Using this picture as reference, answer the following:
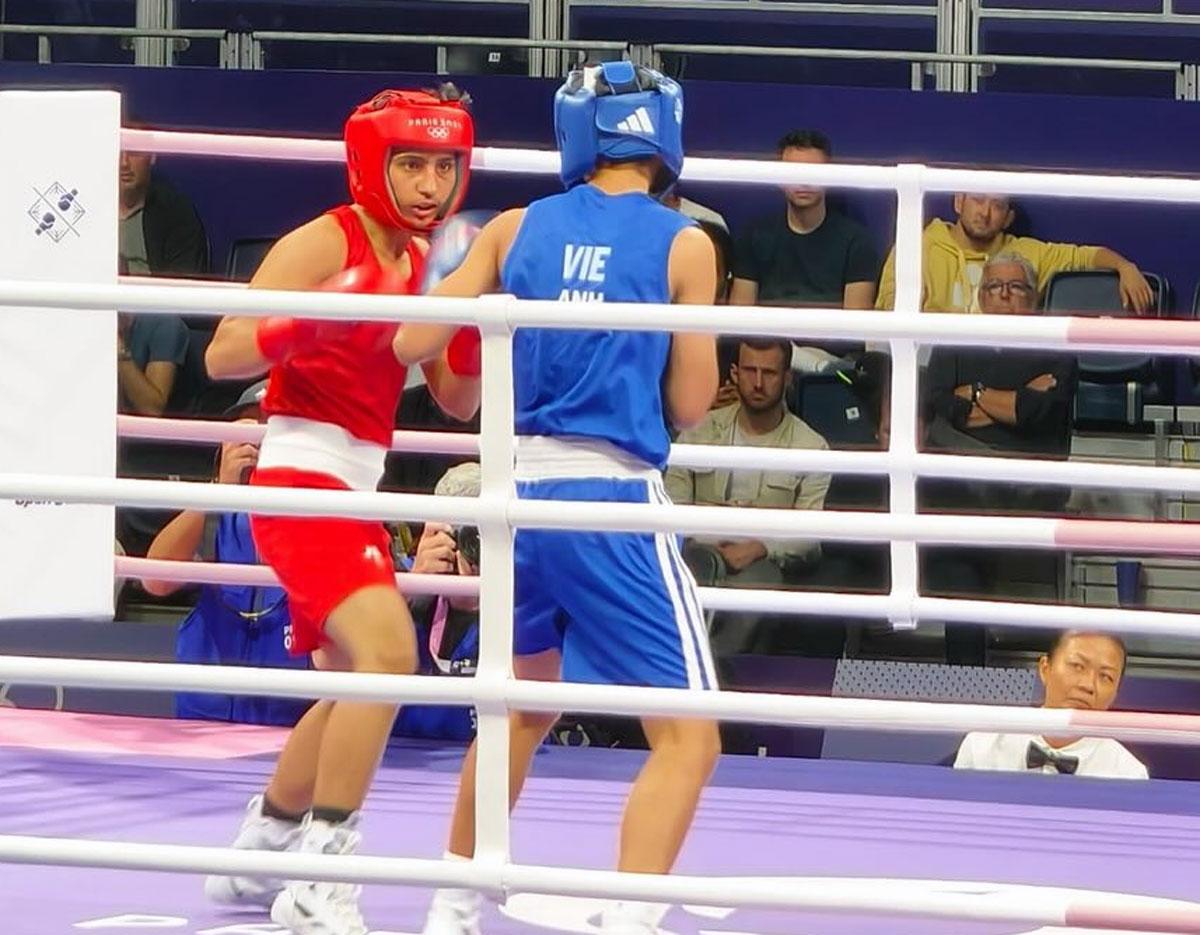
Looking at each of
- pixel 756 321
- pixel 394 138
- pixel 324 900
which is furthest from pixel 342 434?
pixel 756 321

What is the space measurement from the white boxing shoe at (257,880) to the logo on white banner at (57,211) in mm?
1172

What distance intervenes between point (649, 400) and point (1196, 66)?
4.83 m

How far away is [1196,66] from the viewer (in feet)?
23.9

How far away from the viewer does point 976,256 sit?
6.39 m

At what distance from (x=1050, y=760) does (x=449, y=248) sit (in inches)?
77.6

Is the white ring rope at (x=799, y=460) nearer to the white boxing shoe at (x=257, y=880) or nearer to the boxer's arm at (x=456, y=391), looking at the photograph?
the boxer's arm at (x=456, y=391)

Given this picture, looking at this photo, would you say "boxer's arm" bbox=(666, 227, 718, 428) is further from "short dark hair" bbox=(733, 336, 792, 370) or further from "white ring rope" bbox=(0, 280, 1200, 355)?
"short dark hair" bbox=(733, 336, 792, 370)

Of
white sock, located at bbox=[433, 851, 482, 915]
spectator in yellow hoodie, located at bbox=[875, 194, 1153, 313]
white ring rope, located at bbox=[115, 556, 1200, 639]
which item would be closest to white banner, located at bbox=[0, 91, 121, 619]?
white ring rope, located at bbox=[115, 556, 1200, 639]

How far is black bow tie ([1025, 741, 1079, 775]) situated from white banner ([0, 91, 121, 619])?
186cm

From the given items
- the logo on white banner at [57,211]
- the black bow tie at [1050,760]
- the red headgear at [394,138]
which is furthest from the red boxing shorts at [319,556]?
the black bow tie at [1050,760]

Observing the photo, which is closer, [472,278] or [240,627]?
[472,278]

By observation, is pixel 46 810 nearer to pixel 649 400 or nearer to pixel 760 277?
pixel 649 400

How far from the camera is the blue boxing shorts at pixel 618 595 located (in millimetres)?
2916

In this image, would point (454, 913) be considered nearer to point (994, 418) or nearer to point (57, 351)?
point (57, 351)
